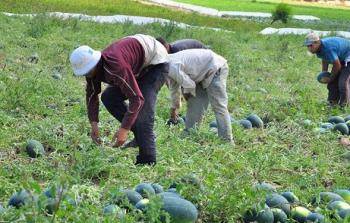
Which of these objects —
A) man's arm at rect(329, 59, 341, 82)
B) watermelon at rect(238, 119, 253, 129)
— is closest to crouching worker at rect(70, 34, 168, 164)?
watermelon at rect(238, 119, 253, 129)

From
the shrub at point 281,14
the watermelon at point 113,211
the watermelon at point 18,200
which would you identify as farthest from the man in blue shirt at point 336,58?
the shrub at point 281,14

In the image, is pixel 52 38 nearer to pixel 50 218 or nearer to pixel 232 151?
pixel 232 151

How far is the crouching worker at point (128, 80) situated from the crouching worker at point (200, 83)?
526 millimetres

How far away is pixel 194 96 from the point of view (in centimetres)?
711

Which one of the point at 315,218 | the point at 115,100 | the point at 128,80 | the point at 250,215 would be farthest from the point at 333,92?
the point at 250,215

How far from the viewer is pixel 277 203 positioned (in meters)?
4.49

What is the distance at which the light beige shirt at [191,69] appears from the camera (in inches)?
250

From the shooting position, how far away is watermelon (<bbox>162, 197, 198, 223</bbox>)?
4004 millimetres

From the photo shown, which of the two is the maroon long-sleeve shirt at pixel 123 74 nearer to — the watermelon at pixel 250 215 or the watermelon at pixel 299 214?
the watermelon at pixel 250 215

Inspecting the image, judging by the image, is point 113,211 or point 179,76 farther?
point 179,76

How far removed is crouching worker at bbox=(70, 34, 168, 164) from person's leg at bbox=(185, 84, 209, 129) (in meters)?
1.29

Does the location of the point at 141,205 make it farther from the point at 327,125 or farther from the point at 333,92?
the point at 333,92

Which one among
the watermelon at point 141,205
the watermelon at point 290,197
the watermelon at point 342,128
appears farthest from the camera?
the watermelon at point 342,128

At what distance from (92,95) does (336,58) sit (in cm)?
487
